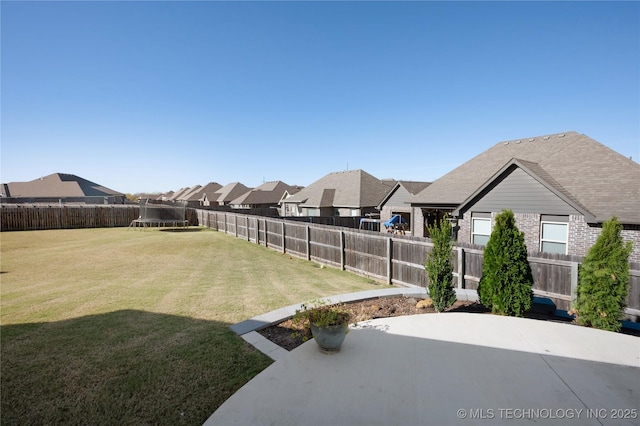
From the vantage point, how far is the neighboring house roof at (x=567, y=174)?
1188 centimetres

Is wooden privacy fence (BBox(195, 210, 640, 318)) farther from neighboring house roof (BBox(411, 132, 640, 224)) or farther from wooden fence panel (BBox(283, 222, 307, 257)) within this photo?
neighboring house roof (BBox(411, 132, 640, 224))

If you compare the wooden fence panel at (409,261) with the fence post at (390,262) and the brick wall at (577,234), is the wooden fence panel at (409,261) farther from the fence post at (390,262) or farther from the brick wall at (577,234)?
the brick wall at (577,234)

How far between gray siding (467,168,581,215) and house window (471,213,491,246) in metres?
0.38

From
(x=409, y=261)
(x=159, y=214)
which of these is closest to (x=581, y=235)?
(x=409, y=261)

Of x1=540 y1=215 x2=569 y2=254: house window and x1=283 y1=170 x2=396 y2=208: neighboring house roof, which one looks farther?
x1=283 y1=170 x2=396 y2=208: neighboring house roof

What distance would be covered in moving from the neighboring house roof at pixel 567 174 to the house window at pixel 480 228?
40.7 inches

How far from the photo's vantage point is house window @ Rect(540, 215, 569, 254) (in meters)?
12.6

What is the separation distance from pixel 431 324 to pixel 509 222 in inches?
122

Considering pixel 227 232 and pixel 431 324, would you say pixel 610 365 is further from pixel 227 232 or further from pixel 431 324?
pixel 227 232

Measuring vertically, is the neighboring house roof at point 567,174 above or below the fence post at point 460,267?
above

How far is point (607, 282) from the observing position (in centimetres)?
576

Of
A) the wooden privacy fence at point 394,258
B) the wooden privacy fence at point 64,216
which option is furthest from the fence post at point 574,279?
the wooden privacy fence at point 64,216

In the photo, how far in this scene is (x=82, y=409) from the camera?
3711 mm

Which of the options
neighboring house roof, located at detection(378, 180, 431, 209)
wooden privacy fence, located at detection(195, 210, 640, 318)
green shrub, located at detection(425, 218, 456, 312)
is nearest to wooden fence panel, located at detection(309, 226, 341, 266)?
wooden privacy fence, located at detection(195, 210, 640, 318)
